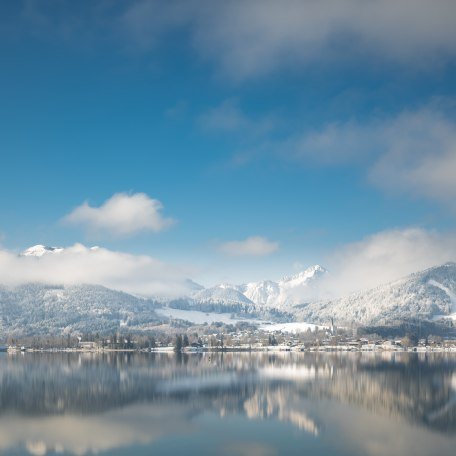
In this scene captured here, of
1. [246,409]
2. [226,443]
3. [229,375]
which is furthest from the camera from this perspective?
[229,375]

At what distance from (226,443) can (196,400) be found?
2383cm

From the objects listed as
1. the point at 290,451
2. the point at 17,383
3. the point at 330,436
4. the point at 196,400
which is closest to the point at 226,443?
the point at 290,451

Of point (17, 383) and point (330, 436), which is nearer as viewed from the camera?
point (330, 436)

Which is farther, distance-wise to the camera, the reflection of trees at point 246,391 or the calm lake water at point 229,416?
the reflection of trees at point 246,391

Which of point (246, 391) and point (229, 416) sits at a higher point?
point (229, 416)

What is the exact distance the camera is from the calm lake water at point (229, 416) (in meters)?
44.4

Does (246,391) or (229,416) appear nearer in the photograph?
(229,416)

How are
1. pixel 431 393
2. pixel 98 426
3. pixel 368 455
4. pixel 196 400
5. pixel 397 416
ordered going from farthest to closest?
pixel 431 393
pixel 196 400
pixel 397 416
pixel 98 426
pixel 368 455

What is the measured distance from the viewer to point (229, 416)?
5806 cm

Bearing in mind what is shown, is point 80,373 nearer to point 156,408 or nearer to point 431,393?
point 156,408

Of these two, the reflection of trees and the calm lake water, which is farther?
the reflection of trees

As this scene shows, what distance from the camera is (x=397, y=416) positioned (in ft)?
190

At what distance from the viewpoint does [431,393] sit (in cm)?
7456

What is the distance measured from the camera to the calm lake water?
44406mm
